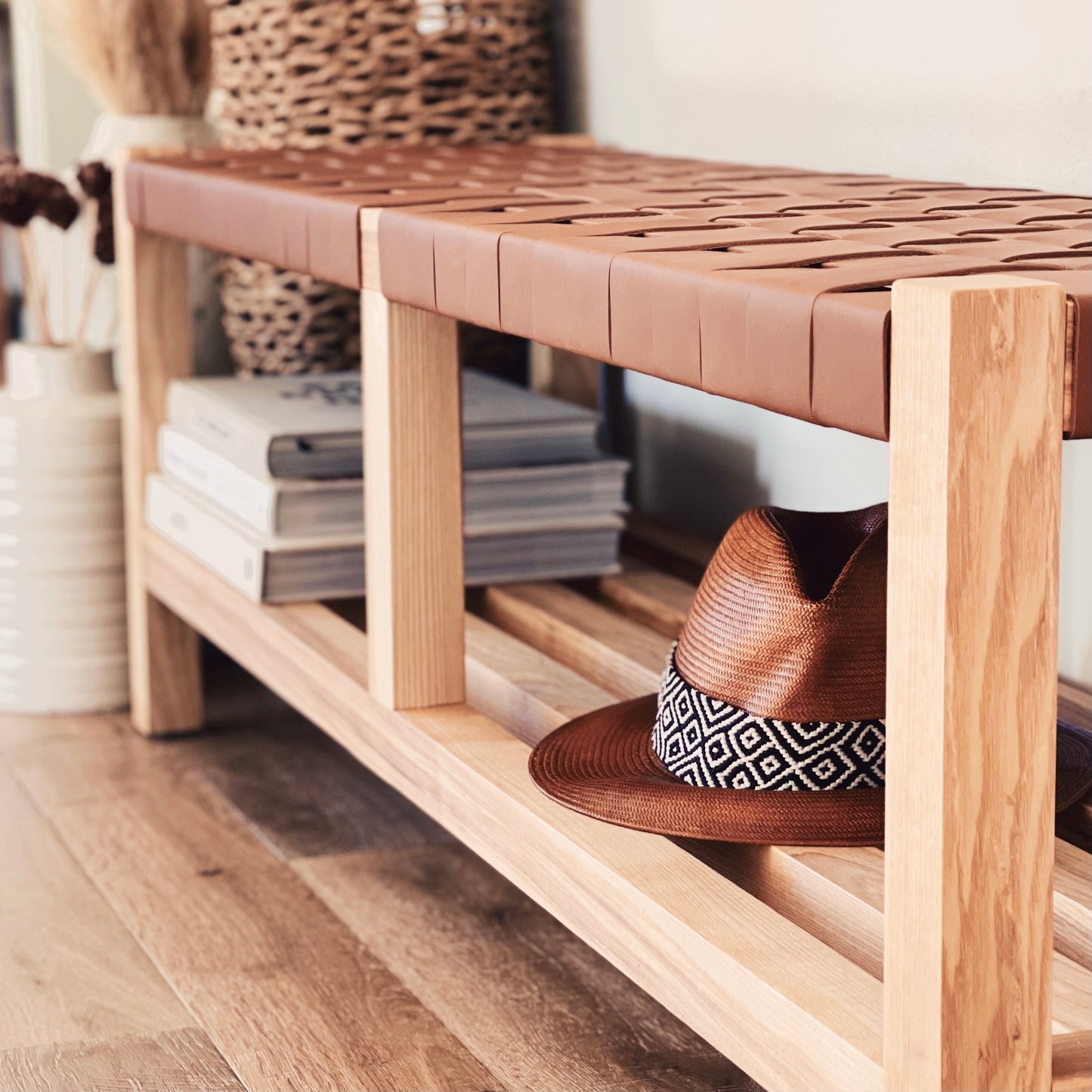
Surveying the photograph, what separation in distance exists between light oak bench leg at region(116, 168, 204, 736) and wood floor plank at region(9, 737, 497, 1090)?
0.09 m

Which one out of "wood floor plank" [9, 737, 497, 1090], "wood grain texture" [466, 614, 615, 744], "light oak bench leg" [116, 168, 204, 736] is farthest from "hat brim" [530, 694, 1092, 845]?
"light oak bench leg" [116, 168, 204, 736]

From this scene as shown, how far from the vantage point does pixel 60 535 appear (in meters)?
1.77

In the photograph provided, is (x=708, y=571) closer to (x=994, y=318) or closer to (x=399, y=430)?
(x=399, y=430)

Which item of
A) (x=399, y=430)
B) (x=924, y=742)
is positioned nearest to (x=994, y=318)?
(x=924, y=742)

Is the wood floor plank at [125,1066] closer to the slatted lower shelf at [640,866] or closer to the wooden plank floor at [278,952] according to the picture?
the wooden plank floor at [278,952]

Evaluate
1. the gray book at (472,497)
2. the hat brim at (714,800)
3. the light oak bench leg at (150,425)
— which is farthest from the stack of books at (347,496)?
the hat brim at (714,800)

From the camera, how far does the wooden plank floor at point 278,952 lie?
3.48ft

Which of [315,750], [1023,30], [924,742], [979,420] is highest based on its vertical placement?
[1023,30]

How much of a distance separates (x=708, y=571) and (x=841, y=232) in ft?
0.76

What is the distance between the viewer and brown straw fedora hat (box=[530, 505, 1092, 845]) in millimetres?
890

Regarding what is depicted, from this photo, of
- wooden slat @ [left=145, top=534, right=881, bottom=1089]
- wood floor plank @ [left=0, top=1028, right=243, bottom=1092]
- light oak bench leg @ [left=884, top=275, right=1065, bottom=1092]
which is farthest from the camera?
wood floor plank @ [left=0, top=1028, right=243, bottom=1092]

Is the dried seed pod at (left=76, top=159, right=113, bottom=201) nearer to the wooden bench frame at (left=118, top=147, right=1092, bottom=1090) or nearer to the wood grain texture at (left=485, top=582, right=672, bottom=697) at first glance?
the wood grain texture at (left=485, top=582, right=672, bottom=697)

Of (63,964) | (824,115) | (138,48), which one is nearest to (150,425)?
(138,48)

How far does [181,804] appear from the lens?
157 centimetres
